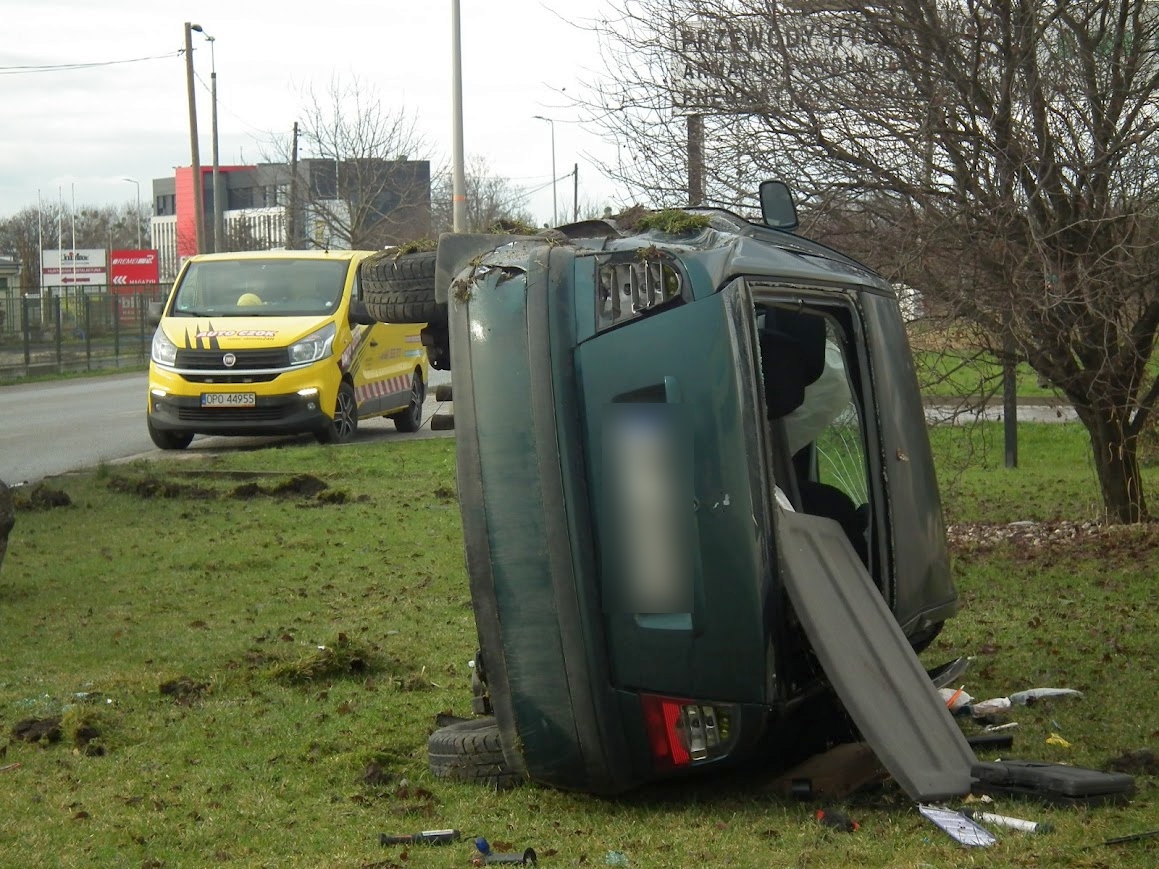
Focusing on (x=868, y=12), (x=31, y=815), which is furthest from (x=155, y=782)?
(x=868, y=12)

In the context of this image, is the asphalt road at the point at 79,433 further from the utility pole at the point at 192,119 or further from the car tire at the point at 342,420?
the utility pole at the point at 192,119

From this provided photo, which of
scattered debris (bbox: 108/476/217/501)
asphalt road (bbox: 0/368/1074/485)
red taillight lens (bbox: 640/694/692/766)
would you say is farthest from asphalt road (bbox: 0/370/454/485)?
red taillight lens (bbox: 640/694/692/766)

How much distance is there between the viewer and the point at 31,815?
4684 millimetres

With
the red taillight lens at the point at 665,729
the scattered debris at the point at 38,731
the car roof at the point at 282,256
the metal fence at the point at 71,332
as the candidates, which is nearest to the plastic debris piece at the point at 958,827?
the red taillight lens at the point at 665,729

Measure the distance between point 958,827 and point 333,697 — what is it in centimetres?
295

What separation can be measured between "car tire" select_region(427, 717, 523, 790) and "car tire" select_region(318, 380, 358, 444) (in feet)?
42.1

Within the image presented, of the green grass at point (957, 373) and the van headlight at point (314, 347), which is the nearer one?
the green grass at point (957, 373)

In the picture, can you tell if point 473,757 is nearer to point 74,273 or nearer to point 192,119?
point 192,119

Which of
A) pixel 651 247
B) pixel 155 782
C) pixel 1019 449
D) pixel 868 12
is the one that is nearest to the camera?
pixel 651 247

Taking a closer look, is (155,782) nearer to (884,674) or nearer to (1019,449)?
(884,674)

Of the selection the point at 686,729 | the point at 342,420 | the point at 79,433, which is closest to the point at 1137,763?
the point at 686,729

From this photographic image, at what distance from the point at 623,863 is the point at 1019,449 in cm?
1435

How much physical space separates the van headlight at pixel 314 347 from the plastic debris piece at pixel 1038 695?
12.4m

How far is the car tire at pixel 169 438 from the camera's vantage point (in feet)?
58.1
